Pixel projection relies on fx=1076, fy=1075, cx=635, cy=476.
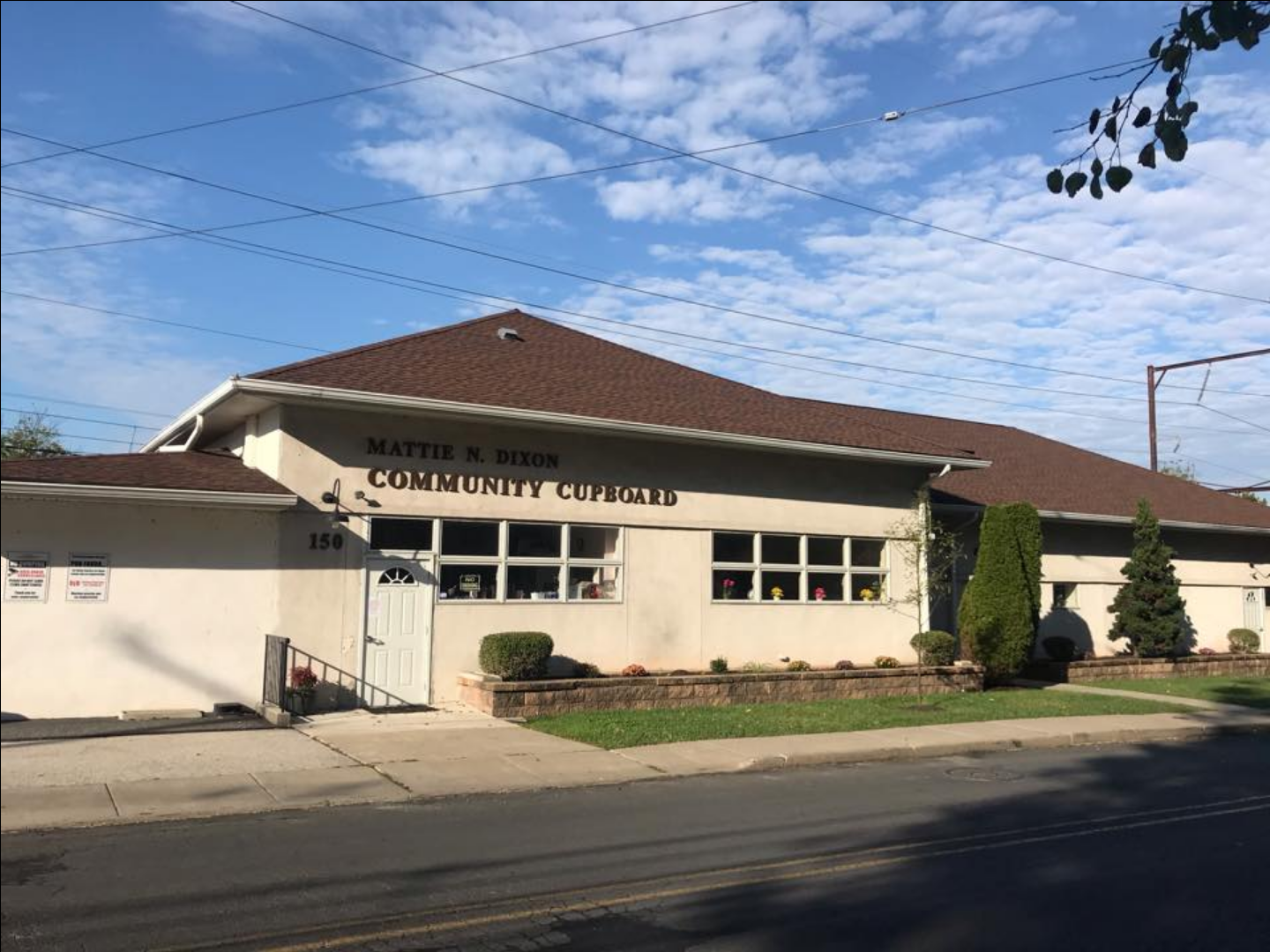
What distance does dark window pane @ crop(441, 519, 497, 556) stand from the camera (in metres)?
16.3

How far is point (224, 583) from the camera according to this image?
13.8 meters

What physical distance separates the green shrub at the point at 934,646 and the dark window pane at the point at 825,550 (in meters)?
2.05

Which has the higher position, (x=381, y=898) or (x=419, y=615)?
(x=419, y=615)

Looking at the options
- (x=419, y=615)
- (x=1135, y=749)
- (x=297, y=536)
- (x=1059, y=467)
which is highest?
(x=1059, y=467)

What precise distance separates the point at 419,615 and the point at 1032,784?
8676mm

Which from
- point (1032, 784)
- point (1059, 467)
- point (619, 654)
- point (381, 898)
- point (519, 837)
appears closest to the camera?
point (381, 898)

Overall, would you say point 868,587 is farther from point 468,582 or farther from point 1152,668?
point 468,582

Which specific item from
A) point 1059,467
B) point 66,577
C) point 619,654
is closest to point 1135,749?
point 619,654

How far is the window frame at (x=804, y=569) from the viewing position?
19.1 meters

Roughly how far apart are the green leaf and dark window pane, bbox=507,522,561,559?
502 inches

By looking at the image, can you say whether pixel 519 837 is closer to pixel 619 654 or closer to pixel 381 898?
pixel 381 898

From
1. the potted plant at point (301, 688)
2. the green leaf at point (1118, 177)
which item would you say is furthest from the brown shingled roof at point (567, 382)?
the green leaf at point (1118, 177)

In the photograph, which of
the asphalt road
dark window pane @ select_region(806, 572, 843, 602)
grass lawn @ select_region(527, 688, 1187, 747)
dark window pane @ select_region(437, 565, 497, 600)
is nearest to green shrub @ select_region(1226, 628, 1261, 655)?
grass lawn @ select_region(527, 688, 1187, 747)

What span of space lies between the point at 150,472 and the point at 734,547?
32.7 ft
